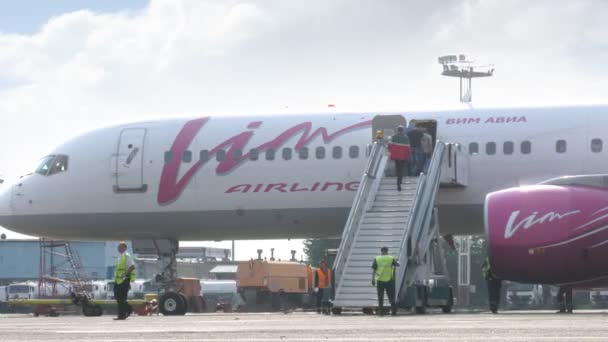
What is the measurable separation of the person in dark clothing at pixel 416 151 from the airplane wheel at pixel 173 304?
19.5ft

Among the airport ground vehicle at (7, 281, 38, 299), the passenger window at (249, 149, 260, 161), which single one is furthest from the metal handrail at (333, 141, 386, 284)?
the airport ground vehicle at (7, 281, 38, 299)

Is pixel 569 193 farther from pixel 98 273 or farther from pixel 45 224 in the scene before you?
pixel 98 273

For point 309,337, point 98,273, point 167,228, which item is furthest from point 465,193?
point 98,273

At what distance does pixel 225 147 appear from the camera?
30703 millimetres

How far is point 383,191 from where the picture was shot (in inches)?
1115

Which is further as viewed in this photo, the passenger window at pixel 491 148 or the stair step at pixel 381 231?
the passenger window at pixel 491 148

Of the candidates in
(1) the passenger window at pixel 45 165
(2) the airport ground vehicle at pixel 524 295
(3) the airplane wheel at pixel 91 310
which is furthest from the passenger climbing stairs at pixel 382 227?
(2) the airport ground vehicle at pixel 524 295

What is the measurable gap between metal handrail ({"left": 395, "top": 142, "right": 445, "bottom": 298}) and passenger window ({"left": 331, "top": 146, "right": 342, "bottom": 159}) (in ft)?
7.70

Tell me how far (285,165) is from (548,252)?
745 cm

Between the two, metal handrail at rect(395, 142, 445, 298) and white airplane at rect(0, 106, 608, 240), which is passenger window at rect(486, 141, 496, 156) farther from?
metal handrail at rect(395, 142, 445, 298)

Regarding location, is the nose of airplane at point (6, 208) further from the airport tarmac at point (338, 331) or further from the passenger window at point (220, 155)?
the airport tarmac at point (338, 331)

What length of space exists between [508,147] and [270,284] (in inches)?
645

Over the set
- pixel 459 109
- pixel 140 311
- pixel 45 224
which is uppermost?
pixel 459 109

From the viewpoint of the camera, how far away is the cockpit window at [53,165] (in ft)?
106
